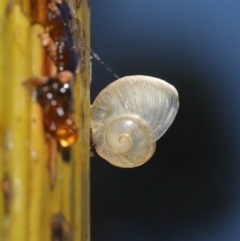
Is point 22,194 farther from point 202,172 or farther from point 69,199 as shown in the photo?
point 202,172

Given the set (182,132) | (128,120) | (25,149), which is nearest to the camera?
(25,149)

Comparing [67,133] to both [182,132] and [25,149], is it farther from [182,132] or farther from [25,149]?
[182,132]

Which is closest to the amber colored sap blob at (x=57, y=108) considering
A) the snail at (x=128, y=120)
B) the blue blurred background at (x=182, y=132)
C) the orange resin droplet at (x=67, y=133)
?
the orange resin droplet at (x=67, y=133)

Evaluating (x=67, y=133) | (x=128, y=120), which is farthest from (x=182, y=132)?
(x=67, y=133)

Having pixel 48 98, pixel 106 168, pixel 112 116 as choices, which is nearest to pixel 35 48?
pixel 48 98

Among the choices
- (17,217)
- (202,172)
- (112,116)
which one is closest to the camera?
(17,217)

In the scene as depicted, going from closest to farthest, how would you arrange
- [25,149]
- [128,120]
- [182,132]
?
[25,149], [128,120], [182,132]

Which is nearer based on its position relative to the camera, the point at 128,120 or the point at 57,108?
the point at 57,108
